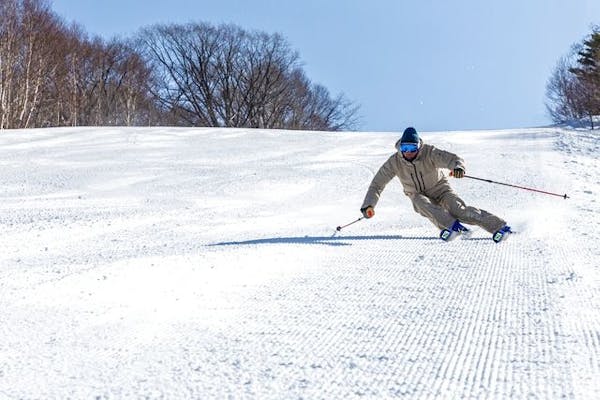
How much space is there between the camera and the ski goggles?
21.0ft

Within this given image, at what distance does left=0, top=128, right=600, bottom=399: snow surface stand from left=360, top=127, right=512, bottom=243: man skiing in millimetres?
244

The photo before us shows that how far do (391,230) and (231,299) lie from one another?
11.4 ft

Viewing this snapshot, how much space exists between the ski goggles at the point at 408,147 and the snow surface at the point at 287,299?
87 centimetres

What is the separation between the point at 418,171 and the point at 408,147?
1.02 feet

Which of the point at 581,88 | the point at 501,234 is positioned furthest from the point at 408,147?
the point at 581,88

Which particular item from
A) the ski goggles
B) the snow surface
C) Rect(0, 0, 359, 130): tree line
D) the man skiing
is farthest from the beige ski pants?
Rect(0, 0, 359, 130): tree line

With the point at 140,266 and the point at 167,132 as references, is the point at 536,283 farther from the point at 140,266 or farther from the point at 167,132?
the point at 167,132

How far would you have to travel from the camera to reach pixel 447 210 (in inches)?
256

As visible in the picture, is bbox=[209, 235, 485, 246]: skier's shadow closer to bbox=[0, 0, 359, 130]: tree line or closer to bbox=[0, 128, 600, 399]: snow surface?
bbox=[0, 128, 600, 399]: snow surface

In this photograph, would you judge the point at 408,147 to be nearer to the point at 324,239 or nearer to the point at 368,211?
the point at 368,211

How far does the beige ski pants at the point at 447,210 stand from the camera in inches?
237

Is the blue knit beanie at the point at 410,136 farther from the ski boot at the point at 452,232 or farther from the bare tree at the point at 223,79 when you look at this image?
the bare tree at the point at 223,79

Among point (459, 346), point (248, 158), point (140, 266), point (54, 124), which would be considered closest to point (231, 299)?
point (140, 266)

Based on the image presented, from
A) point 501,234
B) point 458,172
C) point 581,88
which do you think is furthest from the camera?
point 581,88
